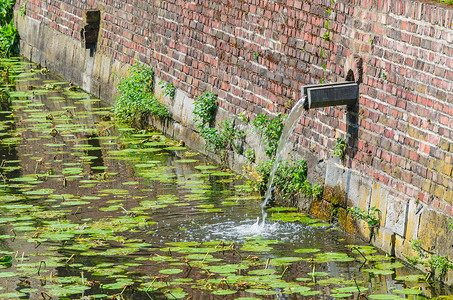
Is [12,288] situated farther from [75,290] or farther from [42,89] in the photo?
[42,89]

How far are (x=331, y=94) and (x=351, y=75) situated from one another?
14.3 inches

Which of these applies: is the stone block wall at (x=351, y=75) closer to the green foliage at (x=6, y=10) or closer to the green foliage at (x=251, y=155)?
the green foliage at (x=251, y=155)

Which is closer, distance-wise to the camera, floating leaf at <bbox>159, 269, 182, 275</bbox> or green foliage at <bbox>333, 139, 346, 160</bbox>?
floating leaf at <bbox>159, 269, 182, 275</bbox>

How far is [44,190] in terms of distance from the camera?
8773mm

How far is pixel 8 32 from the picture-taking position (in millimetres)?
16312

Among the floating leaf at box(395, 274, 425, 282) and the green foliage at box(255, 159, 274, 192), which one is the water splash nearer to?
the green foliage at box(255, 159, 274, 192)

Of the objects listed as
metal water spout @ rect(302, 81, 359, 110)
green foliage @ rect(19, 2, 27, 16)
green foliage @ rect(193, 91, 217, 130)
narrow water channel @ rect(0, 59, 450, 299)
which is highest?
metal water spout @ rect(302, 81, 359, 110)

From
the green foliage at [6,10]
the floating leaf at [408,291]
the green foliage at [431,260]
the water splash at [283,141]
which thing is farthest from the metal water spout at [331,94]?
the green foliage at [6,10]

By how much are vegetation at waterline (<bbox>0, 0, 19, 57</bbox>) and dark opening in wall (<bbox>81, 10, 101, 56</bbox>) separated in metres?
3.67

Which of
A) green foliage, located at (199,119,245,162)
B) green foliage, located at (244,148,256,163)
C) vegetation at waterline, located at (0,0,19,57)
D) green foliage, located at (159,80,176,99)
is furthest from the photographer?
vegetation at waterline, located at (0,0,19,57)

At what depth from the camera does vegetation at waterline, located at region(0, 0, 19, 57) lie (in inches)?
641

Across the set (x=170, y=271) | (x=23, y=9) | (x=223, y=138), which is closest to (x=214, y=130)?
(x=223, y=138)

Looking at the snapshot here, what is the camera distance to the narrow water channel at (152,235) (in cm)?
632

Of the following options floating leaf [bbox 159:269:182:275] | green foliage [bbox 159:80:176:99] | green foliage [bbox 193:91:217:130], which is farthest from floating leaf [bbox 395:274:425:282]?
green foliage [bbox 159:80:176:99]
